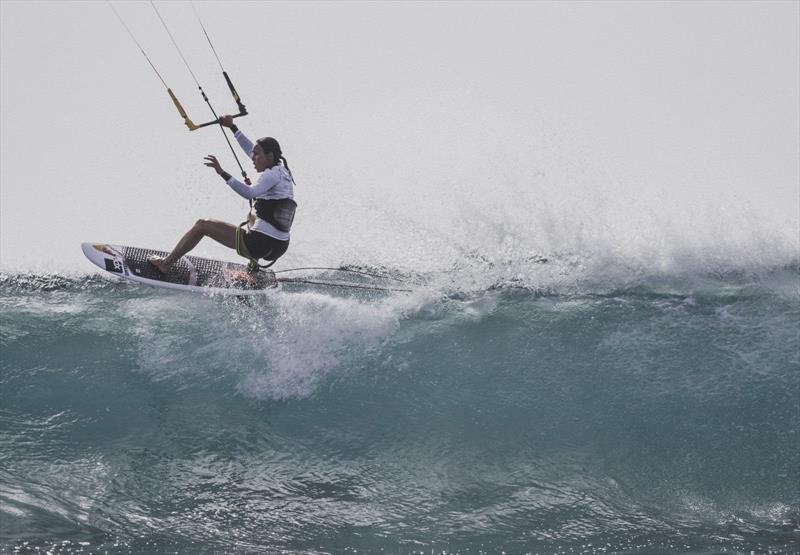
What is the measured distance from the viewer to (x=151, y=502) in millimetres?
5523

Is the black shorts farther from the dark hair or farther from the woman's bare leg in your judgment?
the dark hair

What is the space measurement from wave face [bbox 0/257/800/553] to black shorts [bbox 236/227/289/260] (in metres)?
0.76

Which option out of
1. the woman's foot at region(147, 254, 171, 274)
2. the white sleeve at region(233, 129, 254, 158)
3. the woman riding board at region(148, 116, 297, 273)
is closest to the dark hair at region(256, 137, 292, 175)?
the woman riding board at region(148, 116, 297, 273)

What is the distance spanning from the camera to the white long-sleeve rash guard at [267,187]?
620cm

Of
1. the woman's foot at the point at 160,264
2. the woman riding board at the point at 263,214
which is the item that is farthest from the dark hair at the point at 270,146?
the woman's foot at the point at 160,264

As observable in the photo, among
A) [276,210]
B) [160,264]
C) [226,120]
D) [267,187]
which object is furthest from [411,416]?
[226,120]

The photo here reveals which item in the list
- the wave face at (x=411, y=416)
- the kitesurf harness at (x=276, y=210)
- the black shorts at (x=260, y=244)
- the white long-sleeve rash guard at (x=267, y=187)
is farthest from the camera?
the black shorts at (x=260, y=244)

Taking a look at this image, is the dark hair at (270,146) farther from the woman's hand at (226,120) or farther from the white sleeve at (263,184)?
the woman's hand at (226,120)

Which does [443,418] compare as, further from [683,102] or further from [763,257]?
[683,102]

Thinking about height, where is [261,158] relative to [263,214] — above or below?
above

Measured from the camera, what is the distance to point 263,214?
260 inches

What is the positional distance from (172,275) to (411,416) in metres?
2.67

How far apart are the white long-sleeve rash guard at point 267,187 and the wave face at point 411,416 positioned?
99cm

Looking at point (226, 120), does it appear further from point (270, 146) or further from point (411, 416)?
point (411, 416)
